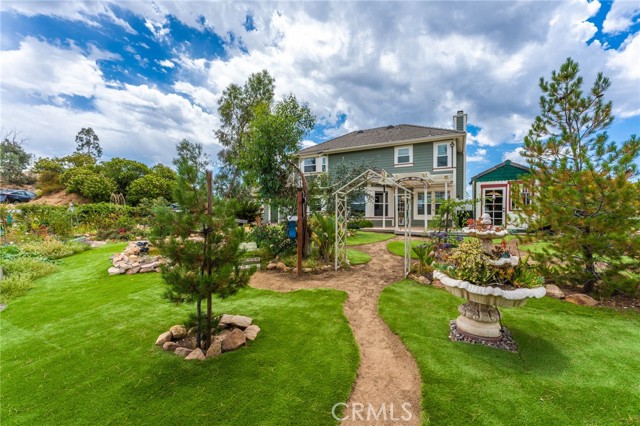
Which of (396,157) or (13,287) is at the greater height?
(396,157)

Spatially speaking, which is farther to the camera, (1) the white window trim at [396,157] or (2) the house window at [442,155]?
(1) the white window trim at [396,157]

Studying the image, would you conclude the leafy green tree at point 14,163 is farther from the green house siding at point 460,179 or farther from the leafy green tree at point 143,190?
the green house siding at point 460,179

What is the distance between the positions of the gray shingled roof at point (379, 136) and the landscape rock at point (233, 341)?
48.1ft

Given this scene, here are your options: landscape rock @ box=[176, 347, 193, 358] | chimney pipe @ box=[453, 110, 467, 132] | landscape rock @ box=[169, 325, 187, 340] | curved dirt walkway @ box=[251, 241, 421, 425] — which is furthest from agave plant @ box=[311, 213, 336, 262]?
chimney pipe @ box=[453, 110, 467, 132]

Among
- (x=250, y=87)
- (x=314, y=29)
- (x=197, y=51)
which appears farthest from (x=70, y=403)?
(x=250, y=87)

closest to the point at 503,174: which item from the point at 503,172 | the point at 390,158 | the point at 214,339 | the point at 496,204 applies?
the point at 503,172

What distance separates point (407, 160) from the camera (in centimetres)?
1538

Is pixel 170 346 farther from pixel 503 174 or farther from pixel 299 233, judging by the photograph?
pixel 503 174

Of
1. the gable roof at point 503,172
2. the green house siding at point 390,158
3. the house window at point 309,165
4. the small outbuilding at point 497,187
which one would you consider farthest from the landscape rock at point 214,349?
the house window at point 309,165

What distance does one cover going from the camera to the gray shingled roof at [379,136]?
15115 mm

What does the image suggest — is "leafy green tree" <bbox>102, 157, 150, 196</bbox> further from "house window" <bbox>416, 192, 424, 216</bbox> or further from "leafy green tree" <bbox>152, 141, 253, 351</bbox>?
"leafy green tree" <bbox>152, 141, 253, 351</bbox>

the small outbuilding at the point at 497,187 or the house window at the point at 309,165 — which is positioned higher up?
the house window at the point at 309,165

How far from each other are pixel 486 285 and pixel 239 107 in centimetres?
2129

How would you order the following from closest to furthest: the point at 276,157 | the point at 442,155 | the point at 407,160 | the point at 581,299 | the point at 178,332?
the point at 178,332
the point at 581,299
the point at 276,157
the point at 442,155
the point at 407,160
